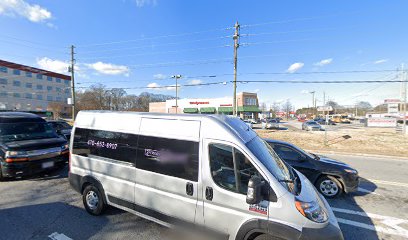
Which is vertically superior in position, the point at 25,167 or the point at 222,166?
the point at 222,166

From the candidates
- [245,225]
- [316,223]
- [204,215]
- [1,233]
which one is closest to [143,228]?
[204,215]

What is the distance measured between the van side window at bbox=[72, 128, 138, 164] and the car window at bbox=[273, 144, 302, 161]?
13.6 feet

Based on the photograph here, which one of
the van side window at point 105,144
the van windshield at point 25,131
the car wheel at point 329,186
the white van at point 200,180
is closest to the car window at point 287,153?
the car wheel at point 329,186

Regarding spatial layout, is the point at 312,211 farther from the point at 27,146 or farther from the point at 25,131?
the point at 25,131

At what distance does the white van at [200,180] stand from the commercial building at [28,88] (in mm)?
68451

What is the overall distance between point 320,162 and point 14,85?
9094 cm

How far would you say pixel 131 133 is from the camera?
12.2ft

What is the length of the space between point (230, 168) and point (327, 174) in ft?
13.0

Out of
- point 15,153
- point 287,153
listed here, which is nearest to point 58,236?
point 15,153

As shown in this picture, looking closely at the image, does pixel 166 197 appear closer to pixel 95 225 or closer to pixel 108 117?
pixel 95 225

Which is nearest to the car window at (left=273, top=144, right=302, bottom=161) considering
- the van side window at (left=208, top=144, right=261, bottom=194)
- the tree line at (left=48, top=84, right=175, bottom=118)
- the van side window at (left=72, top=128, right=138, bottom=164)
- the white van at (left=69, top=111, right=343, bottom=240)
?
the white van at (left=69, top=111, right=343, bottom=240)

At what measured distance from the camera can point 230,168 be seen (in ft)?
9.05

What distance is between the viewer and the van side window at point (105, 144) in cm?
369

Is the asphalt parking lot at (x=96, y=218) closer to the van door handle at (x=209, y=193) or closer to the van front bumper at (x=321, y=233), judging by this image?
the van door handle at (x=209, y=193)
